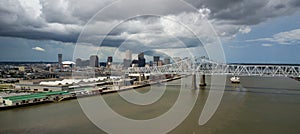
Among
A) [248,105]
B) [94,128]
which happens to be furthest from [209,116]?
[94,128]

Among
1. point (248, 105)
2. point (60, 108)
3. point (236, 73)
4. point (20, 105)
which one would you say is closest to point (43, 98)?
point (20, 105)

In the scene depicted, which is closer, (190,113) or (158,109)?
(190,113)

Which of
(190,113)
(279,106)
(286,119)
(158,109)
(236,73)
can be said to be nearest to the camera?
(286,119)

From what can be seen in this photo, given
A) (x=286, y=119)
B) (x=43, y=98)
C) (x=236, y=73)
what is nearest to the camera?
(x=286, y=119)

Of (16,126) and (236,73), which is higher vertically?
(236,73)

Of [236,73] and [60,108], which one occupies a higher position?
[236,73]

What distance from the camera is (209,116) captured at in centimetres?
517

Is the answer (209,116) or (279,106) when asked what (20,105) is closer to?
(209,116)

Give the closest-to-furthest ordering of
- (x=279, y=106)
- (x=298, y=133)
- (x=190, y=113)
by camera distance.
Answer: (x=298, y=133) < (x=190, y=113) < (x=279, y=106)

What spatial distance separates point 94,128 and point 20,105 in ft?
10.3

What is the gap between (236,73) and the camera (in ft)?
36.2

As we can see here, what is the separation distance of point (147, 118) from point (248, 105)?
3.27 m

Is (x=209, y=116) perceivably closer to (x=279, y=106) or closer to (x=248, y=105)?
(x=248, y=105)

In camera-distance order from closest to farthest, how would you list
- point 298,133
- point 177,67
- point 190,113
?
point 298,133 < point 190,113 < point 177,67
